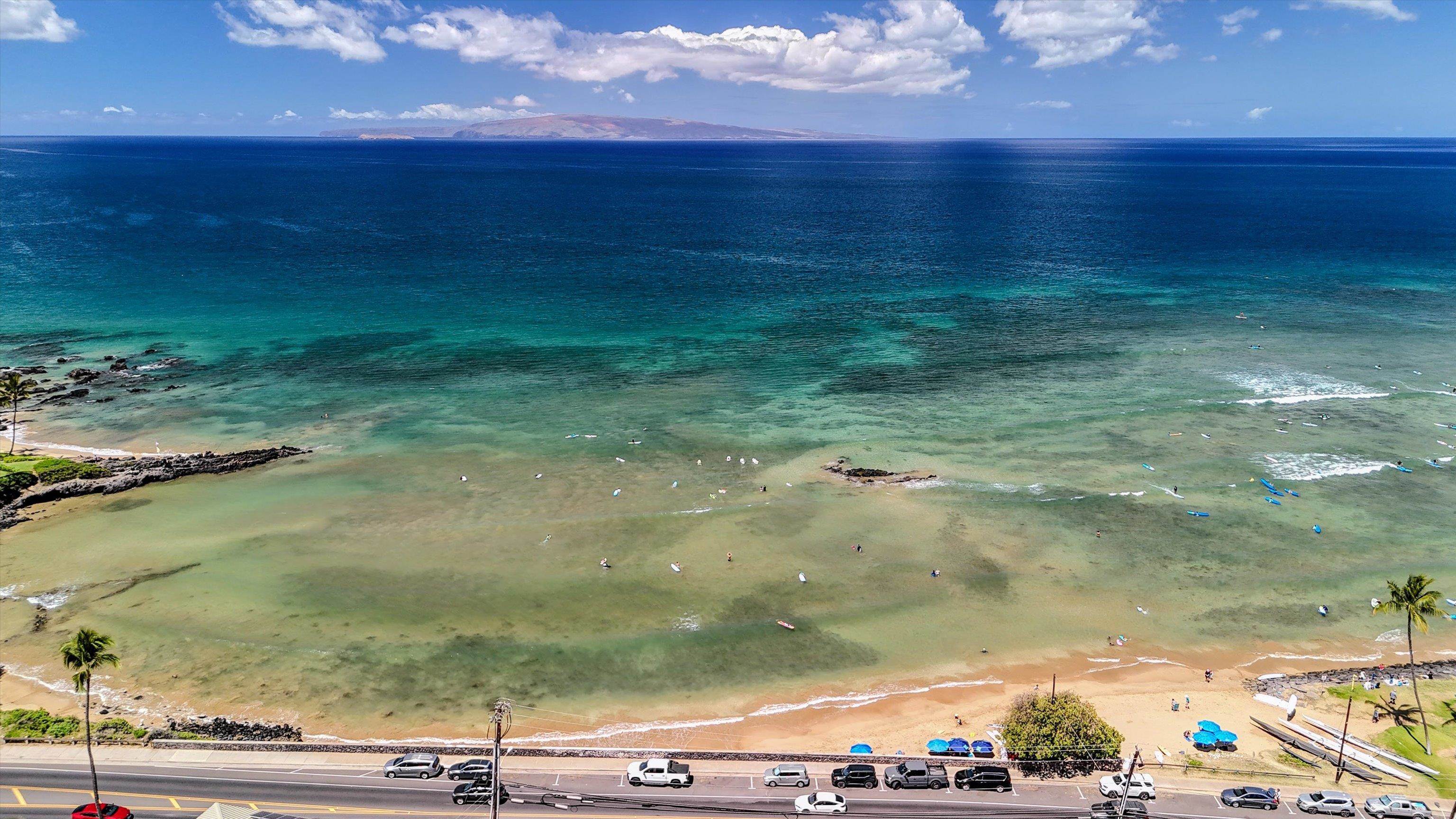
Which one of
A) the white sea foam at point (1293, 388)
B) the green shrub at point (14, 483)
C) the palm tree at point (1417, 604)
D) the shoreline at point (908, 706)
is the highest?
the white sea foam at point (1293, 388)

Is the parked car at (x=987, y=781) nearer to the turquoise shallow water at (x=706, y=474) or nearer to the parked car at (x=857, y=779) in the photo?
the parked car at (x=857, y=779)

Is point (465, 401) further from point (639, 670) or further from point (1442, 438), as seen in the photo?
point (1442, 438)

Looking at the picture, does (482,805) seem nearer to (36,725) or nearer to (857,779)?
(857,779)

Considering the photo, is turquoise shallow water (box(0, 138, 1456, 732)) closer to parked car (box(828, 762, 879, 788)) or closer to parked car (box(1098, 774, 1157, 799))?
parked car (box(828, 762, 879, 788))

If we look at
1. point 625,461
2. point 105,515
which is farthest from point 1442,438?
point 105,515

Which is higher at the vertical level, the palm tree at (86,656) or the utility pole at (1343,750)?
the palm tree at (86,656)

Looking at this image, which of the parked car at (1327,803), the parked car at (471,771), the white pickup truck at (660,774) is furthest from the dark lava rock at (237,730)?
the parked car at (1327,803)

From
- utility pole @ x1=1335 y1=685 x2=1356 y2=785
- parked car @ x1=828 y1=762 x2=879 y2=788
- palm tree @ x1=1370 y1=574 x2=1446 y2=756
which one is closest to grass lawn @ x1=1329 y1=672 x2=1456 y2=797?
palm tree @ x1=1370 y1=574 x2=1446 y2=756
